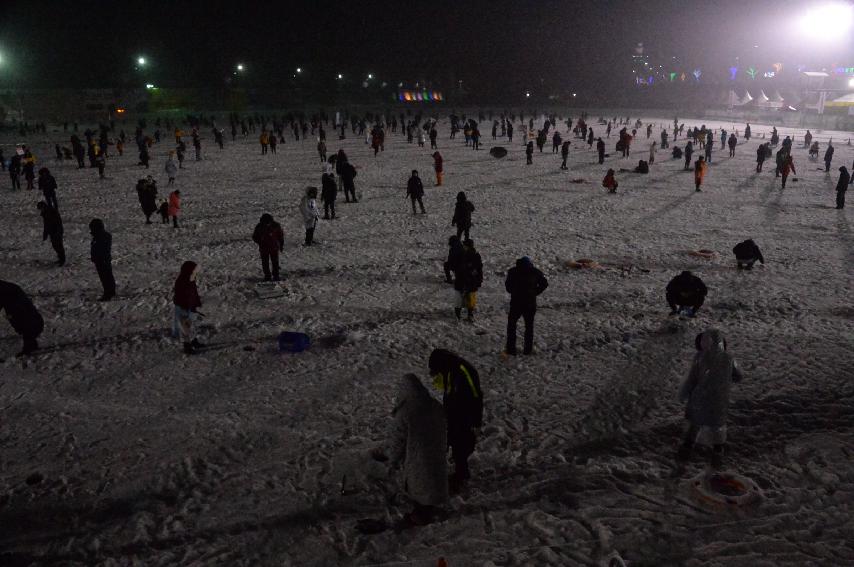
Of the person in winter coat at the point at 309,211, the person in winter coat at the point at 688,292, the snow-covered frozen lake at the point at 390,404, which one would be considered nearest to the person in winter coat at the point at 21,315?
the snow-covered frozen lake at the point at 390,404

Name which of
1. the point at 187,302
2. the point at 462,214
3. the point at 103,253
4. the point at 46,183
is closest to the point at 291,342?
the point at 187,302

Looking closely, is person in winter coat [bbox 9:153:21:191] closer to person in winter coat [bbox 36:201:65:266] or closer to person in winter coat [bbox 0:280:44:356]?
person in winter coat [bbox 36:201:65:266]

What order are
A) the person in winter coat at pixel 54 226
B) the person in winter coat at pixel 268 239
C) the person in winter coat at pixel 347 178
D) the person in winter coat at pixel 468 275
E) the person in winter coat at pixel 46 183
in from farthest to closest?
the person in winter coat at pixel 347 178, the person in winter coat at pixel 46 183, the person in winter coat at pixel 54 226, the person in winter coat at pixel 268 239, the person in winter coat at pixel 468 275

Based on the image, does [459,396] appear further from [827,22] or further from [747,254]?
[827,22]

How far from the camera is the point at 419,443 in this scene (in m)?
4.16

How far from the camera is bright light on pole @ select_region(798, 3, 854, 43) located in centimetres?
7650

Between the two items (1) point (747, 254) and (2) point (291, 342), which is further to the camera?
(1) point (747, 254)

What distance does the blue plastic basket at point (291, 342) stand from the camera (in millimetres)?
7660

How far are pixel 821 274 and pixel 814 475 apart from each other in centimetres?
726

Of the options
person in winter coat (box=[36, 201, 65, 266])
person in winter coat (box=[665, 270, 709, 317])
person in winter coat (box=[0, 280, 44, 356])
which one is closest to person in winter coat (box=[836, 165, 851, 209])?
person in winter coat (box=[665, 270, 709, 317])

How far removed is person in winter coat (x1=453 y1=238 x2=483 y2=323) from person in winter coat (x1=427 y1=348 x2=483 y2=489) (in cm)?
364

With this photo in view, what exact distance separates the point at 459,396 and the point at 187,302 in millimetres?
4378

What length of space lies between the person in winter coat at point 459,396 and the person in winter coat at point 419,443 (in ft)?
0.94

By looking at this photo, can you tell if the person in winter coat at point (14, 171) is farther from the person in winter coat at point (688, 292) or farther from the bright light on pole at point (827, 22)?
the bright light on pole at point (827, 22)
